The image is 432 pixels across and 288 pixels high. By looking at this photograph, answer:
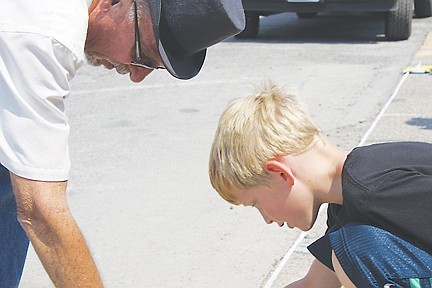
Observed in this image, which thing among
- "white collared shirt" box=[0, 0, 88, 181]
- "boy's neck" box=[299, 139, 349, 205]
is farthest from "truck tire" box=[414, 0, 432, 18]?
"white collared shirt" box=[0, 0, 88, 181]

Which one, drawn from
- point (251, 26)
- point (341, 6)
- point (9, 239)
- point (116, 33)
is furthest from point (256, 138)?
point (251, 26)

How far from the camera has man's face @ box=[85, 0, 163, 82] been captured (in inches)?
88.7

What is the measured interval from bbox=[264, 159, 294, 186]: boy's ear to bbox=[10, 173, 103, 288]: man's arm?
1.76ft

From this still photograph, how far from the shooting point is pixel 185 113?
6.11 metres

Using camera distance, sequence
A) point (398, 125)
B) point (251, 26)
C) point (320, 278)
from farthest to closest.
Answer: point (251, 26), point (398, 125), point (320, 278)

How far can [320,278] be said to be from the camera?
255cm

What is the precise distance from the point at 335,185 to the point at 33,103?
0.84m

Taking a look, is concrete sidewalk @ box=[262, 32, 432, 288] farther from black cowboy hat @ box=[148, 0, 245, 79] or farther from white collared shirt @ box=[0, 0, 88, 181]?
white collared shirt @ box=[0, 0, 88, 181]

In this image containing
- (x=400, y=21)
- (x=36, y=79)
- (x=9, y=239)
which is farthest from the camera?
(x=400, y=21)

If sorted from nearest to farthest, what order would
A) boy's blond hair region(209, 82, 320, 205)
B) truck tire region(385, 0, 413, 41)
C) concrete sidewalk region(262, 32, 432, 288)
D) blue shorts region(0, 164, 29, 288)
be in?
boy's blond hair region(209, 82, 320, 205)
blue shorts region(0, 164, 29, 288)
concrete sidewalk region(262, 32, 432, 288)
truck tire region(385, 0, 413, 41)

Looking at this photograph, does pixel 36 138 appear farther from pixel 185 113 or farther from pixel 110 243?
pixel 185 113

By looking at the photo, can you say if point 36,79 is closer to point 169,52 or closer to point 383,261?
point 169,52

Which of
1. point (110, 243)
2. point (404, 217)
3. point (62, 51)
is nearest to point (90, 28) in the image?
point (62, 51)

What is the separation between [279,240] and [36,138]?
1988 mm
